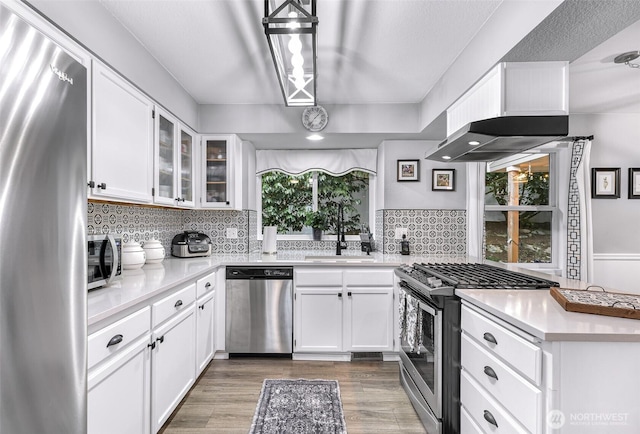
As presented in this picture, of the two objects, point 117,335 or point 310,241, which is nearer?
point 117,335

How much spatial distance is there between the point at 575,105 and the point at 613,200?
109 cm

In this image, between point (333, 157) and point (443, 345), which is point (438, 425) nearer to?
point (443, 345)

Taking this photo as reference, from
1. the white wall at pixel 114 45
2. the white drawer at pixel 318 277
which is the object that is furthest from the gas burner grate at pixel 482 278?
the white wall at pixel 114 45

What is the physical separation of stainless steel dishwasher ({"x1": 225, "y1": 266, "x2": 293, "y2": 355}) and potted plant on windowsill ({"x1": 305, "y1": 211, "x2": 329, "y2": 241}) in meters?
0.98

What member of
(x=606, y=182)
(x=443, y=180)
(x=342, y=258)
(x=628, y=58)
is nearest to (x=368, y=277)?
(x=342, y=258)

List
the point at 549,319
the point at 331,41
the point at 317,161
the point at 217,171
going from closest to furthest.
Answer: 1. the point at 549,319
2. the point at 331,41
3. the point at 217,171
4. the point at 317,161

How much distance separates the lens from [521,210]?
3.30 meters

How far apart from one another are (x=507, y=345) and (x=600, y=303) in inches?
17.0

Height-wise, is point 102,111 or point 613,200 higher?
point 102,111

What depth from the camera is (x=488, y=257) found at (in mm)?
3334

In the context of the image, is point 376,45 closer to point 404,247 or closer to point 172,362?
point 404,247

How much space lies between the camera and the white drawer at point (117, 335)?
4.06 feet

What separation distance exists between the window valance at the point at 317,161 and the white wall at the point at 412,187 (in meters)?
0.37


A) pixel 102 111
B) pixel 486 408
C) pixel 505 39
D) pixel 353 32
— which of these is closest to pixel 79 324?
pixel 102 111
